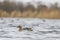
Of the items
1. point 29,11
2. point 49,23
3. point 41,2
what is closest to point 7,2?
point 29,11

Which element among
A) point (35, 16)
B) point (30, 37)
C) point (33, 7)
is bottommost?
point (30, 37)

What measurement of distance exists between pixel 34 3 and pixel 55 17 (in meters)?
0.63

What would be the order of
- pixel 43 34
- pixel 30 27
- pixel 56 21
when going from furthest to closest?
pixel 56 21 → pixel 30 27 → pixel 43 34

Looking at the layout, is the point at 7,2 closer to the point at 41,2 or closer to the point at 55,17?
the point at 41,2

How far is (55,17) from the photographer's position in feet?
11.4

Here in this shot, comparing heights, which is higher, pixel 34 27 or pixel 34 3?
pixel 34 3

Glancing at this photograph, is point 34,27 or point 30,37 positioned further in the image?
point 34,27

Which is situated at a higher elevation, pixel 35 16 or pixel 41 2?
pixel 41 2

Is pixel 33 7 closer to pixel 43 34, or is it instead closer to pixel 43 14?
pixel 43 14

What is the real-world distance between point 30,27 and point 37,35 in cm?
47

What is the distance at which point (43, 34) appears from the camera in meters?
2.78

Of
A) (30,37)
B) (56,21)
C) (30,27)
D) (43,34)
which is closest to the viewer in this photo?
(30,37)

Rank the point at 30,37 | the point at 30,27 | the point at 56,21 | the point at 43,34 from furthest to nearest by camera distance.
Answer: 1. the point at 56,21
2. the point at 30,27
3. the point at 43,34
4. the point at 30,37

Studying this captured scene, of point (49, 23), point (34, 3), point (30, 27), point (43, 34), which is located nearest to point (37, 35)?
point (43, 34)
